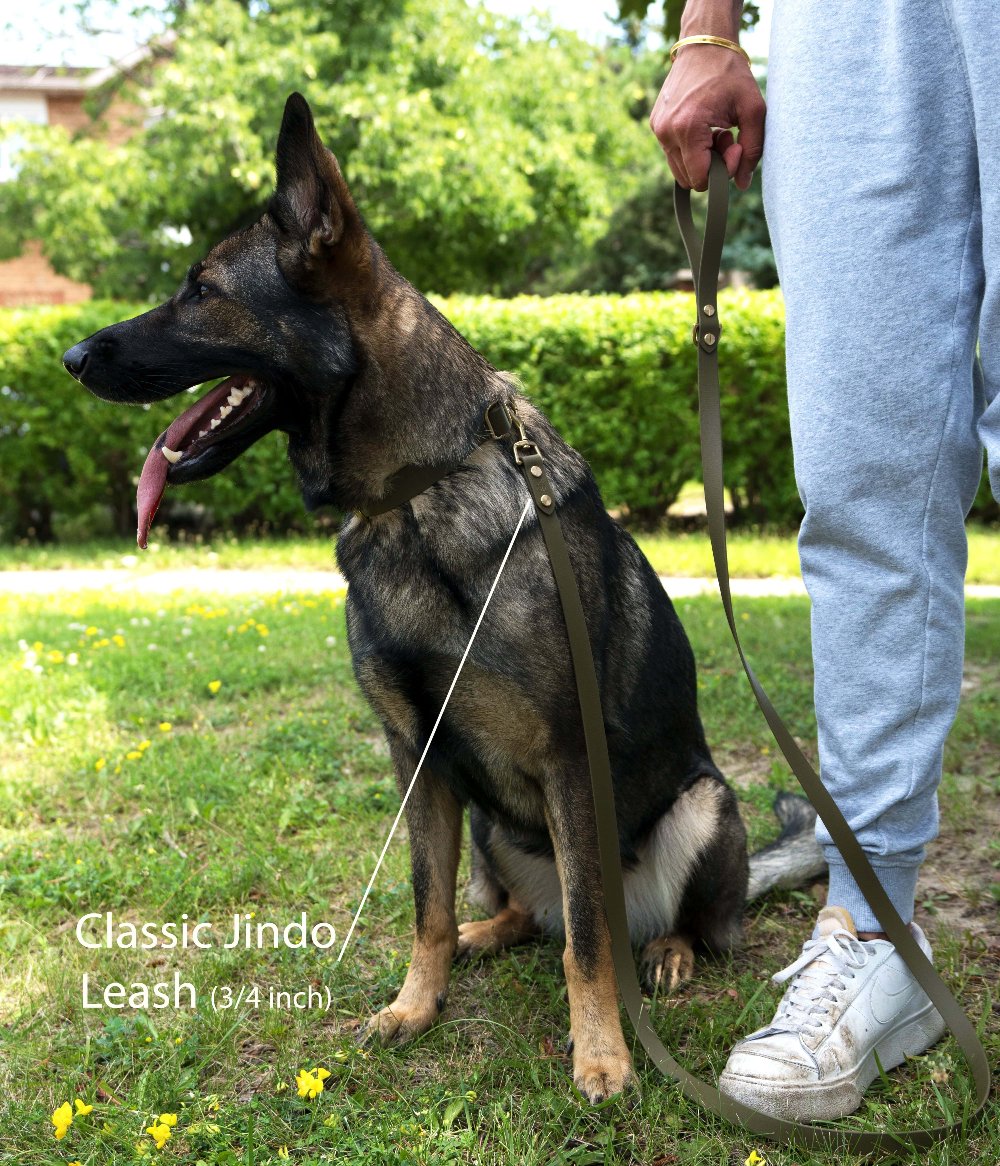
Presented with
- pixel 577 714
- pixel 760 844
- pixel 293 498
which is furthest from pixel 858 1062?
pixel 293 498

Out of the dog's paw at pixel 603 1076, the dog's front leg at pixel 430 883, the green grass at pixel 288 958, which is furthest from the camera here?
the dog's front leg at pixel 430 883

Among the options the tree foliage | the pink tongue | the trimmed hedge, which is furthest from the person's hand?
the tree foliage

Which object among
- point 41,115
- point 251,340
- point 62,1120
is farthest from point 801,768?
point 41,115

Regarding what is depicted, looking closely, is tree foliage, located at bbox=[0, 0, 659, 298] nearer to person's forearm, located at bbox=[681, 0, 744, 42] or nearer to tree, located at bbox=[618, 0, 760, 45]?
tree, located at bbox=[618, 0, 760, 45]

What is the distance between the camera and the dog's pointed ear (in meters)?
1.98

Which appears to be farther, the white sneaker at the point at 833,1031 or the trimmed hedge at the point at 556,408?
the trimmed hedge at the point at 556,408

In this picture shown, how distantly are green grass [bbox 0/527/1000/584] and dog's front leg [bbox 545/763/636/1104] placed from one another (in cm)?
614

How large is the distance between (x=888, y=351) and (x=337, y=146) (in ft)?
41.8

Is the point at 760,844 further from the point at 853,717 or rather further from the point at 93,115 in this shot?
the point at 93,115

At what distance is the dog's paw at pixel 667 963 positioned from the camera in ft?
8.26

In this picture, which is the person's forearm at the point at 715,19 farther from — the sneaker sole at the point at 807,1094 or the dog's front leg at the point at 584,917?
the sneaker sole at the point at 807,1094

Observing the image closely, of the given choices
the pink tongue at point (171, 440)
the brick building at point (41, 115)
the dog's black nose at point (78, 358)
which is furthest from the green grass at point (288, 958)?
the brick building at point (41, 115)

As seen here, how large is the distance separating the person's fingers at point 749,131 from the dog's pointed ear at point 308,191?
31.9 inches

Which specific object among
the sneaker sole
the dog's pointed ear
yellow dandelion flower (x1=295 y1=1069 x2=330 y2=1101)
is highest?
the dog's pointed ear
